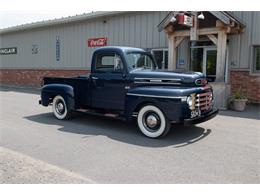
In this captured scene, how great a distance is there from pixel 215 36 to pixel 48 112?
6.83 metres

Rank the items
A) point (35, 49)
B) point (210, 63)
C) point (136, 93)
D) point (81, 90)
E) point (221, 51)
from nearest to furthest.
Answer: point (136, 93)
point (81, 90)
point (221, 51)
point (210, 63)
point (35, 49)

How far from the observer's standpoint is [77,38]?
17875mm

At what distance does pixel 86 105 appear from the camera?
7.64 metres

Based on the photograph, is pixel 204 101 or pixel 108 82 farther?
pixel 108 82

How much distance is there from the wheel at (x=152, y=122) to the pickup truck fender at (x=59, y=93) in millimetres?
2325

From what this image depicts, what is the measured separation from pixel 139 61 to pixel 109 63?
783mm

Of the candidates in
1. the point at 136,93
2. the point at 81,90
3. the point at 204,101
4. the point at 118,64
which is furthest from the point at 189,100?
the point at 81,90

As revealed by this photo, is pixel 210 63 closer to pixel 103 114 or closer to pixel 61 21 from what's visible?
pixel 103 114

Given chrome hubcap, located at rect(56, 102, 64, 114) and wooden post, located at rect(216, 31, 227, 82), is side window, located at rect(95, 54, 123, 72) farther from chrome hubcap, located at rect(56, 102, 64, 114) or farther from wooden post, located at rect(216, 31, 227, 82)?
wooden post, located at rect(216, 31, 227, 82)

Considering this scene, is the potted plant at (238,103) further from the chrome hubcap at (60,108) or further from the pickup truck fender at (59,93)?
the chrome hubcap at (60,108)

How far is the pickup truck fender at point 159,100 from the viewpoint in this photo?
18.6 feet
